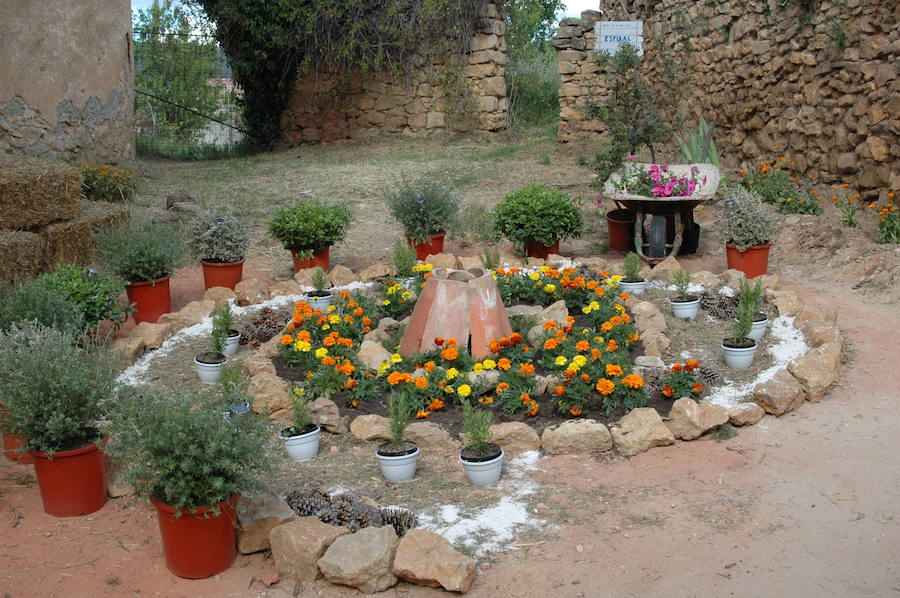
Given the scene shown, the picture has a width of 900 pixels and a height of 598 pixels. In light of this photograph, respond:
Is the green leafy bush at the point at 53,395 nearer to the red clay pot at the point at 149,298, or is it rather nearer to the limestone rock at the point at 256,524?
the limestone rock at the point at 256,524

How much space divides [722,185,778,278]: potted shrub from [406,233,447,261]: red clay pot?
94.6 inches

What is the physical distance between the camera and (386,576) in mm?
3193

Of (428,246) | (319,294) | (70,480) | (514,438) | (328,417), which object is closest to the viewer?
(70,480)

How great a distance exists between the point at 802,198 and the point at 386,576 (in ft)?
22.1

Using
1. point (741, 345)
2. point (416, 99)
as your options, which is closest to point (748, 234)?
point (741, 345)

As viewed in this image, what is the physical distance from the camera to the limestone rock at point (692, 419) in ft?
14.2

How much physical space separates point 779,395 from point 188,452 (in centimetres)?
301

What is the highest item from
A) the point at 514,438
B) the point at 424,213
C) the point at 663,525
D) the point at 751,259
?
the point at 424,213

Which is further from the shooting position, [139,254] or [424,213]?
[424,213]

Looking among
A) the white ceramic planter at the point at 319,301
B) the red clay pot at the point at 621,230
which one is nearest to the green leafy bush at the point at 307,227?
the white ceramic planter at the point at 319,301

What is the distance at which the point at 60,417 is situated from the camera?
3.61 m

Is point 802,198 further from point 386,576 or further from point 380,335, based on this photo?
point 386,576

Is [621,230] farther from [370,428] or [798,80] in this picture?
[370,428]

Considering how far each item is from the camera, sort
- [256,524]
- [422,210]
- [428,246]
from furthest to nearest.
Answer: [428,246]
[422,210]
[256,524]
